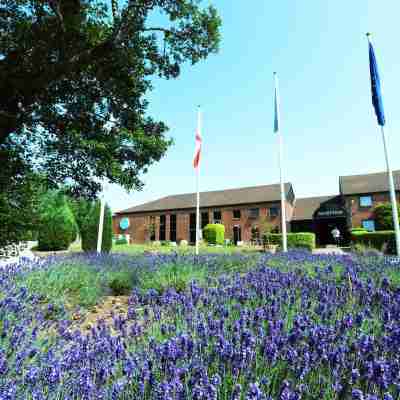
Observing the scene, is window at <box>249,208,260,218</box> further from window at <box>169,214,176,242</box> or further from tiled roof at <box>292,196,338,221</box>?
window at <box>169,214,176,242</box>

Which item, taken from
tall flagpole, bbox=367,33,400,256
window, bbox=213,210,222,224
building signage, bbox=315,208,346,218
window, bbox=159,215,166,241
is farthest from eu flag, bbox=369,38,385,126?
window, bbox=159,215,166,241

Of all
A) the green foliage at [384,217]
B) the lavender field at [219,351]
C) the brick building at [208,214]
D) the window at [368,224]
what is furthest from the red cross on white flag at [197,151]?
the window at [368,224]

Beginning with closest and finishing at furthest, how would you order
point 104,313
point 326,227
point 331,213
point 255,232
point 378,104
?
1. point 104,313
2. point 378,104
3. point 331,213
4. point 326,227
5. point 255,232

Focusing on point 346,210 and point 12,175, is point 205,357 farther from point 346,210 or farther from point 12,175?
point 346,210

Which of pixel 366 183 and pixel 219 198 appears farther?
pixel 219 198

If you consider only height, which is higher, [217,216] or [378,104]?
[378,104]

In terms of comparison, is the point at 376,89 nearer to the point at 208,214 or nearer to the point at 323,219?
the point at 323,219

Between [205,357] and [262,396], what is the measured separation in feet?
2.14

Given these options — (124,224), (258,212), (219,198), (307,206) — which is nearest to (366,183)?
(307,206)

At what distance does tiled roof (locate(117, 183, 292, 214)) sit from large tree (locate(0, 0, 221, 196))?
24.7 meters

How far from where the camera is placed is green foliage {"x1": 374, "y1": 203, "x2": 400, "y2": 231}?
24.5m

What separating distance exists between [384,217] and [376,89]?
1893 centimetres

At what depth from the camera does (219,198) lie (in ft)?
125

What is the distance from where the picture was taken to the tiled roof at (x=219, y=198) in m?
34.6
